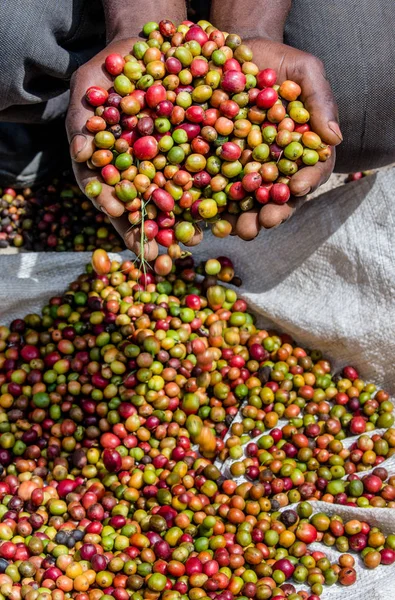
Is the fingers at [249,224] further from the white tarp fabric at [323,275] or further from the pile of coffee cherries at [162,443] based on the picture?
the white tarp fabric at [323,275]

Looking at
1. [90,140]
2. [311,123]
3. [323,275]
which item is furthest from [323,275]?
[90,140]

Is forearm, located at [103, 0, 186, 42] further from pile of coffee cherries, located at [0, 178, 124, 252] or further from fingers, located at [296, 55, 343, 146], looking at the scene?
pile of coffee cherries, located at [0, 178, 124, 252]

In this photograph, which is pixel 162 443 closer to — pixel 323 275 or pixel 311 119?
pixel 323 275

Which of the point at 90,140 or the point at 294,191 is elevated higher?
the point at 294,191

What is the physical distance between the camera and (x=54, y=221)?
5.41 m

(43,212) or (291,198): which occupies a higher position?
(291,198)

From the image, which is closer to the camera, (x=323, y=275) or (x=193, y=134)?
(x=193, y=134)

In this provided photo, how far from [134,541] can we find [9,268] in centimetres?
208

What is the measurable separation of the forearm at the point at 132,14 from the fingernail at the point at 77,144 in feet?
2.60

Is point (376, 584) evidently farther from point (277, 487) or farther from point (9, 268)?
point (9, 268)

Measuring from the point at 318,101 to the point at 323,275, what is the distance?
144 centimetres

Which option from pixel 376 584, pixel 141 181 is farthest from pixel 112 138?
pixel 376 584

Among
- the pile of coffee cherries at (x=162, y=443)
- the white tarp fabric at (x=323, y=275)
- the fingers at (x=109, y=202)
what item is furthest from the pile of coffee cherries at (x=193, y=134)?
the white tarp fabric at (x=323, y=275)

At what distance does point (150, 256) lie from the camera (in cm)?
382
